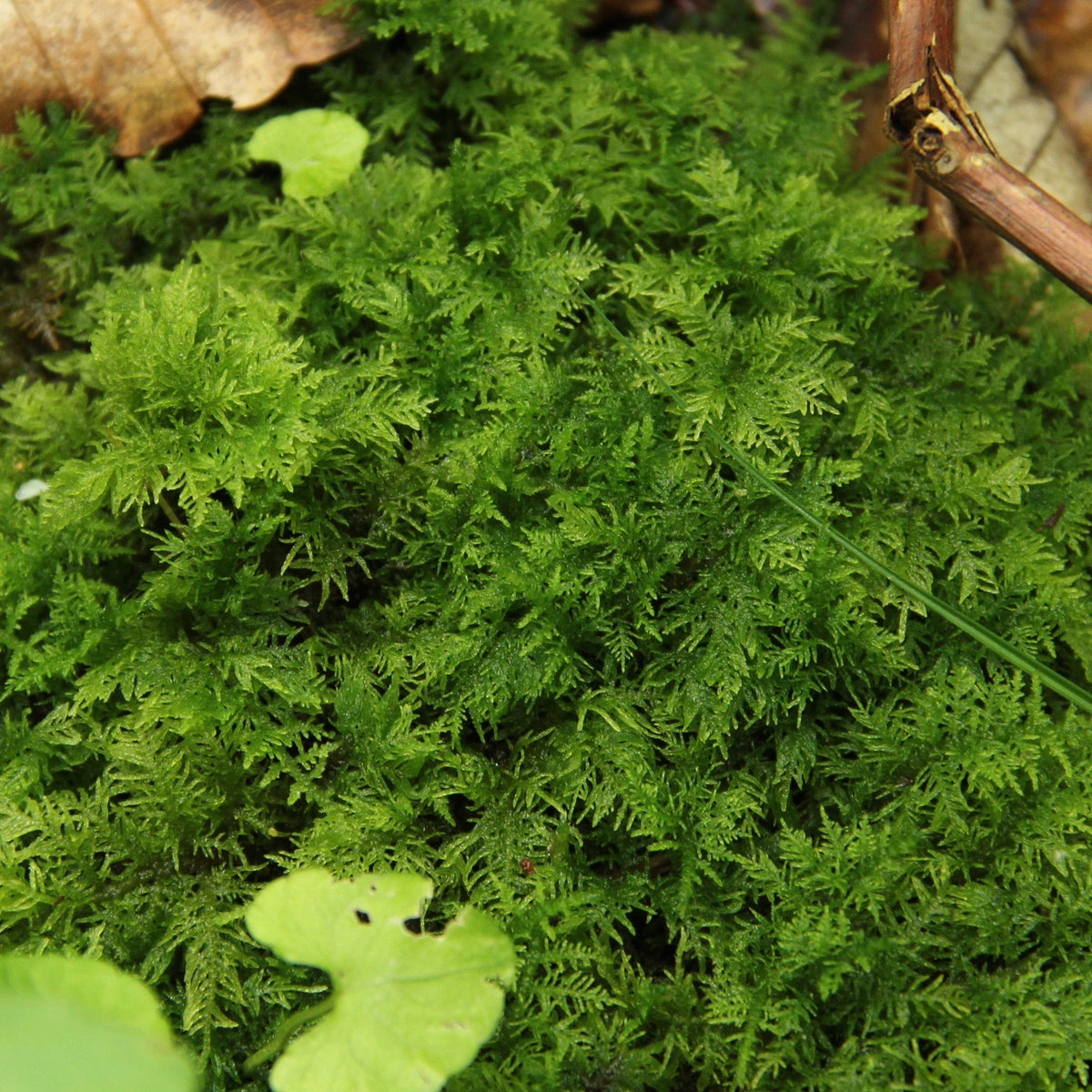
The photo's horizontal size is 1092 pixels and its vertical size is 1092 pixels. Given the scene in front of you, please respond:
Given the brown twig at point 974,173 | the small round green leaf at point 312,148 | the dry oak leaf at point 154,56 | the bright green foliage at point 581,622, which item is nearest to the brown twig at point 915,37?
the brown twig at point 974,173

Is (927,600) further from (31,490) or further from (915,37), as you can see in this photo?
(31,490)

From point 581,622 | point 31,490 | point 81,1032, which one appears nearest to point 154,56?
point 31,490

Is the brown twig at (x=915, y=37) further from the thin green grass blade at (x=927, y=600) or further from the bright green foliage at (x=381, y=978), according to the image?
the bright green foliage at (x=381, y=978)

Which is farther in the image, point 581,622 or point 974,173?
point 581,622

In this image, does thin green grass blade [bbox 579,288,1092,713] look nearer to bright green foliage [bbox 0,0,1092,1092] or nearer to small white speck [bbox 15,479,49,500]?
bright green foliage [bbox 0,0,1092,1092]

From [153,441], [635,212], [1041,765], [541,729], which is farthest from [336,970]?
[635,212]

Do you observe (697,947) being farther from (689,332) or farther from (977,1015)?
(689,332)

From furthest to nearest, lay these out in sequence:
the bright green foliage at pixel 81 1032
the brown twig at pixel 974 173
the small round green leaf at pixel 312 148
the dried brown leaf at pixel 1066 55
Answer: the dried brown leaf at pixel 1066 55
the small round green leaf at pixel 312 148
the brown twig at pixel 974 173
the bright green foliage at pixel 81 1032
